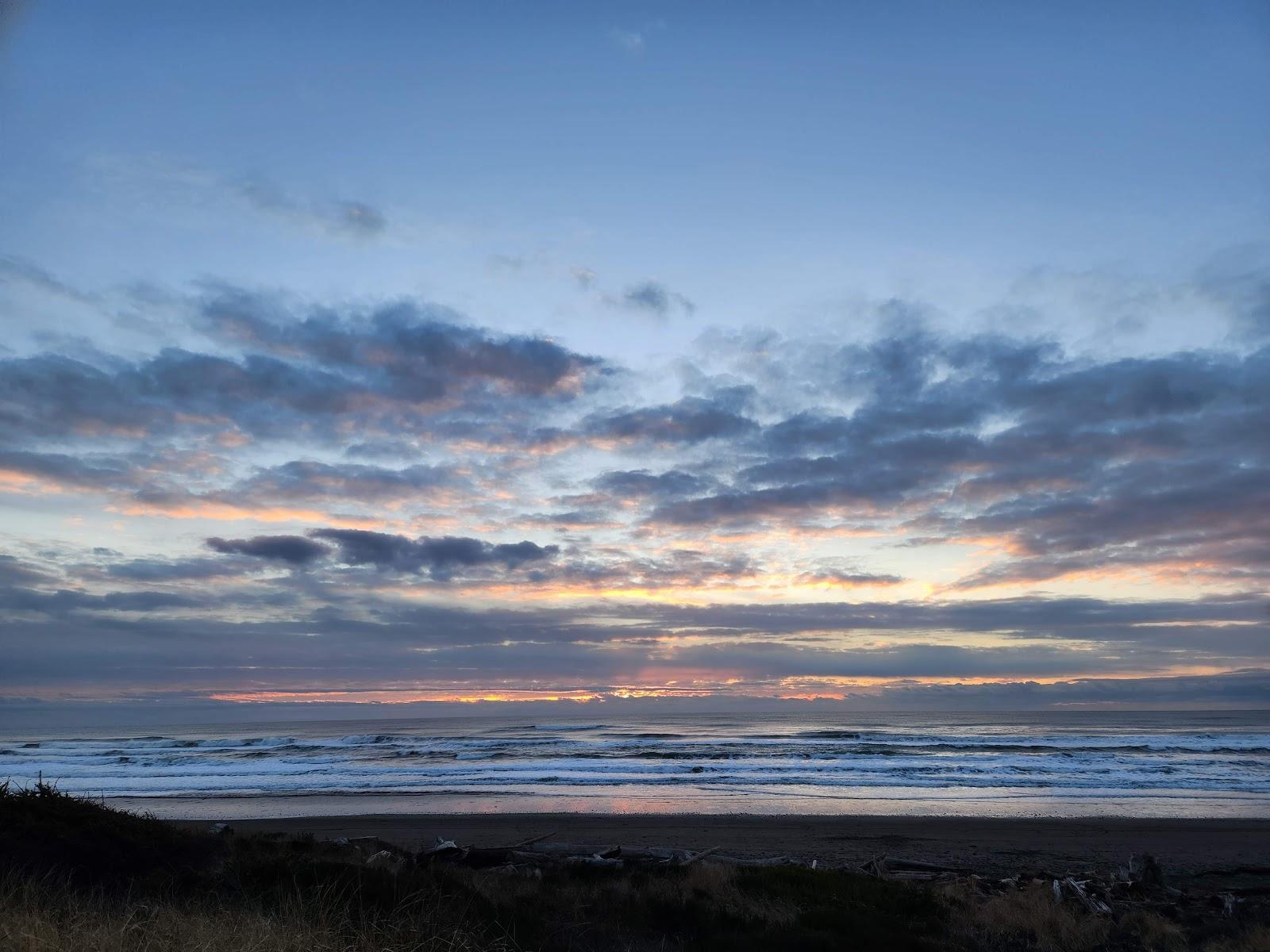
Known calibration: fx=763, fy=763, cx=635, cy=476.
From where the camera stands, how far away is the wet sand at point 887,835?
1731 cm

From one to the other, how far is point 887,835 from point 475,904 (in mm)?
15216

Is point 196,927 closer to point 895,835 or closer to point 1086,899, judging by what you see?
point 1086,899

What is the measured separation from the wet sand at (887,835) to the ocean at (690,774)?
6.67ft

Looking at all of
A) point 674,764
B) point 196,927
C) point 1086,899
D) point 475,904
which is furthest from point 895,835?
point 674,764

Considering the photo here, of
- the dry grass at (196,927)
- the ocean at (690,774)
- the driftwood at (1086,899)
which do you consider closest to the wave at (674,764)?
the ocean at (690,774)

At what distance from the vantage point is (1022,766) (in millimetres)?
40469

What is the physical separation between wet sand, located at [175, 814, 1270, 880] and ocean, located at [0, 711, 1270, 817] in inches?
80.0

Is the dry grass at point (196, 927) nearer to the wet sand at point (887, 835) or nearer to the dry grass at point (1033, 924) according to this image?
the dry grass at point (1033, 924)

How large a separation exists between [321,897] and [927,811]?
22.6m

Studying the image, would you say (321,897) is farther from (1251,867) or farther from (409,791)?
(409,791)

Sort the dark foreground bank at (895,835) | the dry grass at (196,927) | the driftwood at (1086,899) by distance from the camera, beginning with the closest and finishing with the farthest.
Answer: the dry grass at (196,927) < the driftwood at (1086,899) < the dark foreground bank at (895,835)

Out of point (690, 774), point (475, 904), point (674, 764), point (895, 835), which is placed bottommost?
point (674, 764)

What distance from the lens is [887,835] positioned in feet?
66.7

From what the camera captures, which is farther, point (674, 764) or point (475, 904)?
point (674, 764)
